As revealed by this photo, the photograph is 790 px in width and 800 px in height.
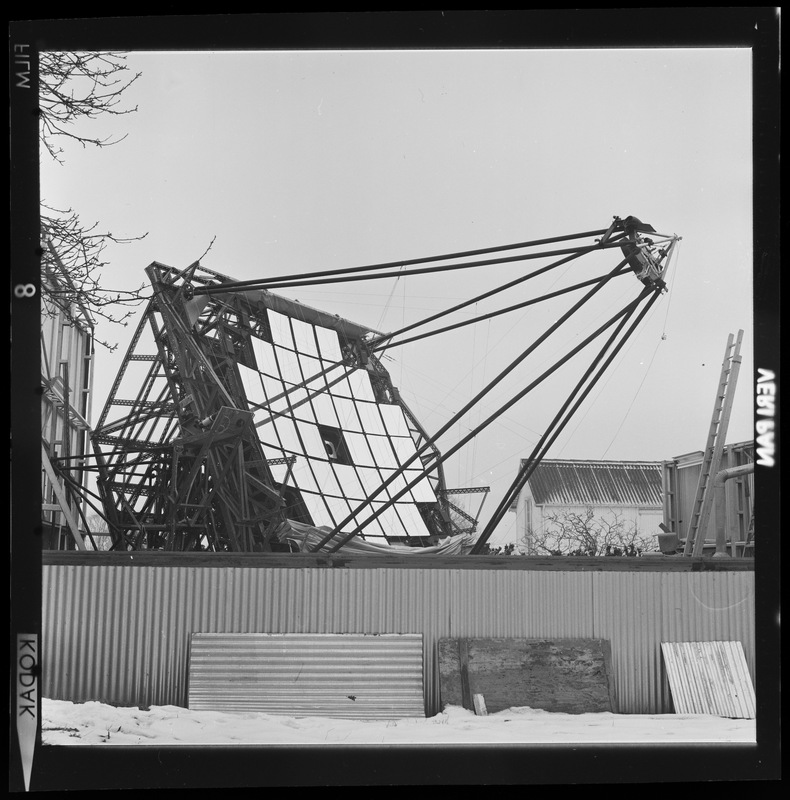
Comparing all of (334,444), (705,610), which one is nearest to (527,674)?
(705,610)

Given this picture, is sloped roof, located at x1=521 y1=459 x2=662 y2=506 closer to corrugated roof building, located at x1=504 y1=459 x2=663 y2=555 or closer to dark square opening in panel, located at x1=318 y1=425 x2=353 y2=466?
corrugated roof building, located at x1=504 y1=459 x2=663 y2=555

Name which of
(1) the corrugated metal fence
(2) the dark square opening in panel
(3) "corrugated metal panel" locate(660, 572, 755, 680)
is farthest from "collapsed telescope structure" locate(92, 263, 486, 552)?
(3) "corrugated metal panel" locate(660, 572, 755, 680)

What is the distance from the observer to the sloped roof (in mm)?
15422

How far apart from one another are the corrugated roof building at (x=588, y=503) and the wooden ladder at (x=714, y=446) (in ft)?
2.97

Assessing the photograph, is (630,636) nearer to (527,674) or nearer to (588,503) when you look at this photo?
(527,674)

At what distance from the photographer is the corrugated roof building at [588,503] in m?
15.4

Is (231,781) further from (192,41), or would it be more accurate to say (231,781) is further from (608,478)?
(192,41)

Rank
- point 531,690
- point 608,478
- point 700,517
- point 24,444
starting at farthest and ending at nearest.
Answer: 1. point 608,478
2. point 700,517
3. point 531,690
4. point 24,444

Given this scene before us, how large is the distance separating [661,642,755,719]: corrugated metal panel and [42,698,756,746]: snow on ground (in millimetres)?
225

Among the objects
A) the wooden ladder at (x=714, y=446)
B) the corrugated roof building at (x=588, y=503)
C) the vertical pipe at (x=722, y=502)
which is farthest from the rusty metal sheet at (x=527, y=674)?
the vertical pipe at (x=722, y=502)

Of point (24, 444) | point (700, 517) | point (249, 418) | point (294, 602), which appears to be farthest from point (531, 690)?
point (24, 444)

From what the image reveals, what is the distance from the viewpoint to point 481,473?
51.4ft

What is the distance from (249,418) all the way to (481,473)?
400 centimetres

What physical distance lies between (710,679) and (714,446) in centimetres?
374
